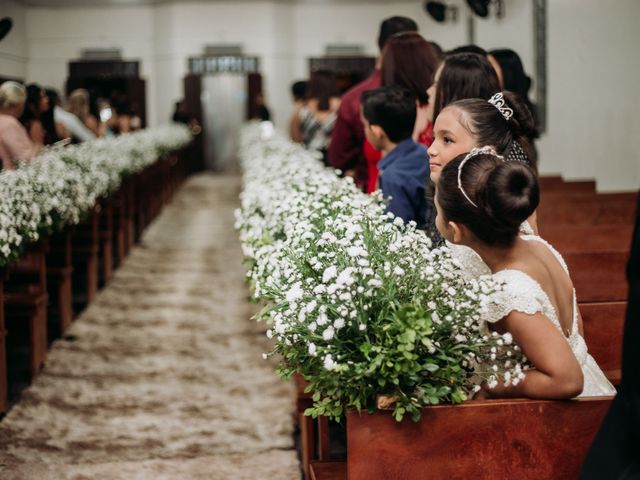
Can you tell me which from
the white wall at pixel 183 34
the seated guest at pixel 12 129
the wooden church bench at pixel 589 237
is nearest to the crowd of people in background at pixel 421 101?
the wooden church bench at pixel 589 237

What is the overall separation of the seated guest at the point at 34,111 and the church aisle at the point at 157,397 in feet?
5.08

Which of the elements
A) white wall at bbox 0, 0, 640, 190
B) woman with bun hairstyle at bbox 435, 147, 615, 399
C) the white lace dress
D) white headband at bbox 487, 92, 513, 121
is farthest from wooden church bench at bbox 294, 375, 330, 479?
white wall at bbox 0, 0, 640, 190

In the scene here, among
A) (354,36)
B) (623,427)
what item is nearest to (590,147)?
(623,427)

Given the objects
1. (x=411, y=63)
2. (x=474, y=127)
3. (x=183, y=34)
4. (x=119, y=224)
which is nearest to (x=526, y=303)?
(x=474, y=127)

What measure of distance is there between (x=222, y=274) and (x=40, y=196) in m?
3.70

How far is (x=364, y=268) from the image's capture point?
2.22m

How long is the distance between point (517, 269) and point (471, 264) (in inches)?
11.5

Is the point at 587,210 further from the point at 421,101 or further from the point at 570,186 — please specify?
the point at 421,101

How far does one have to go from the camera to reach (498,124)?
297 centimetres

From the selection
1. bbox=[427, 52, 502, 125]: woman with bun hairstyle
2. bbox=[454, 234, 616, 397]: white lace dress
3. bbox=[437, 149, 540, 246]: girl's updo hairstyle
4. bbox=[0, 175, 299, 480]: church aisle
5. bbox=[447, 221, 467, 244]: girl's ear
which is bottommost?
bbox=[0, 175, 299, 480]: church aisle

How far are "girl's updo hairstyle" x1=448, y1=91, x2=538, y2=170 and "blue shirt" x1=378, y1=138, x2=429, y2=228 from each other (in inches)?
27.5

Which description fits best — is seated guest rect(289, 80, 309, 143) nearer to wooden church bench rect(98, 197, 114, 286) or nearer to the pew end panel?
wooden church bench rect(98, 197, 114, 286)

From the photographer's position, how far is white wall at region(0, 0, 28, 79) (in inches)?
781

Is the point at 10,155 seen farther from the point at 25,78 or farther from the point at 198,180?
the point at 25,78
